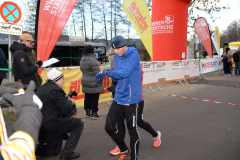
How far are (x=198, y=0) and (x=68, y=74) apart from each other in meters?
19.0

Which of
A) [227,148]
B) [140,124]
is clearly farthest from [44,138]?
[227,148]

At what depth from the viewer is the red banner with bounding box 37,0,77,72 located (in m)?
5.21

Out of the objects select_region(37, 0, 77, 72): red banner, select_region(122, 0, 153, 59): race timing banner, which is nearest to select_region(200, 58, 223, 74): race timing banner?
select_region(122, 0, 153, 59): race timing banner

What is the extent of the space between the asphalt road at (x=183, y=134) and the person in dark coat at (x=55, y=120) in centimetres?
36

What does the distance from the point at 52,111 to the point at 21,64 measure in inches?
65.9

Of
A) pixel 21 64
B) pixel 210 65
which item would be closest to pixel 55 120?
pixel 21 64

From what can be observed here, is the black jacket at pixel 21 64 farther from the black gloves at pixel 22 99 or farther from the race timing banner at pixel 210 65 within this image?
the race timing banner at pixel 210 65

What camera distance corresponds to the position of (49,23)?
528 centimetres

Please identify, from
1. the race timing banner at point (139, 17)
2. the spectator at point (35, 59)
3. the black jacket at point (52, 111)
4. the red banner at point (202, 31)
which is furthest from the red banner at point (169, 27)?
the black jacket at point (52, 111)

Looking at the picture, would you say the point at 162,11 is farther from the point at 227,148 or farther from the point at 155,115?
the point at 227,148

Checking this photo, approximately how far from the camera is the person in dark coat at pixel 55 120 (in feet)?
9.75

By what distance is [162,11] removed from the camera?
12.4 meters

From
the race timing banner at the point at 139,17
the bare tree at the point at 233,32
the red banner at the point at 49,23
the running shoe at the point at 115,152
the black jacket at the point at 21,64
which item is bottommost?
the running shoe at the point at 115,152

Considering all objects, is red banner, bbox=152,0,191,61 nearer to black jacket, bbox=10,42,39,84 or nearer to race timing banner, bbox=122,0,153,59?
race timing banner, bbox=122,0,153,59
